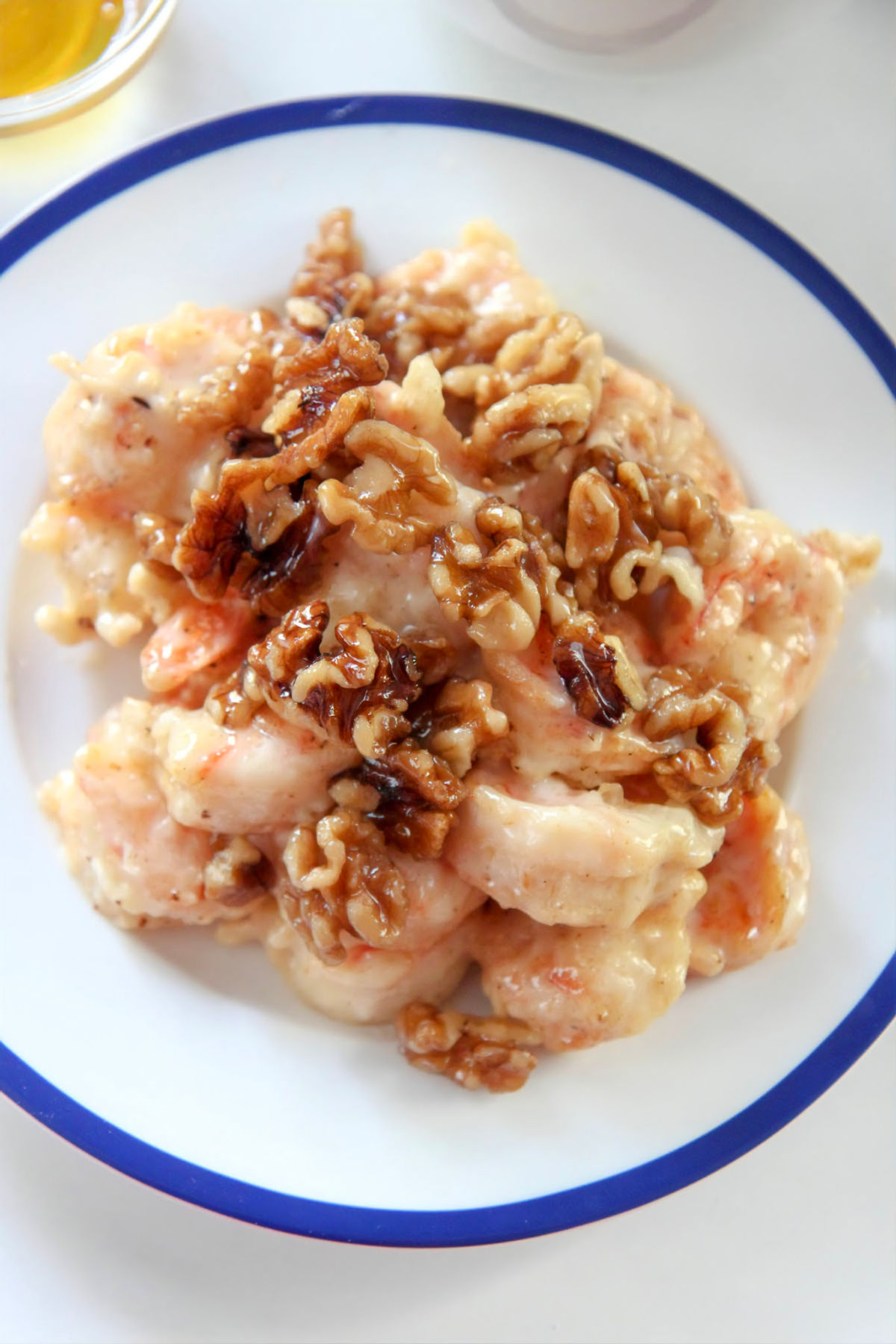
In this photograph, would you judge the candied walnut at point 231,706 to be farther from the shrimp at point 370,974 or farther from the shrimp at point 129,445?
the shrimp at point 370,974

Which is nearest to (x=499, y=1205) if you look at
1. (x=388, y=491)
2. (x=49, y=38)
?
(x=388, y=491)

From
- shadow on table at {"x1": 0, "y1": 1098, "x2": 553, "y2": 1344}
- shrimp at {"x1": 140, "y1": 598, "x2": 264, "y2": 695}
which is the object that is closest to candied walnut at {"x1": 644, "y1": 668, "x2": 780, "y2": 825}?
shrimp at {"x1": 140, "y1": 598, "x2": 264, "y2": 695}

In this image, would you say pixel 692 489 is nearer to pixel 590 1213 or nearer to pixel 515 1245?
pixel 590 1213

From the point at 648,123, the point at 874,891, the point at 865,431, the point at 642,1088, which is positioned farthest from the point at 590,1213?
the point at 648,123

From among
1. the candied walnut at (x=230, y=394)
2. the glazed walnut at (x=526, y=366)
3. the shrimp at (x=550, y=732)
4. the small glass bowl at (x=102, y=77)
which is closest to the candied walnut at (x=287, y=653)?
the shrimp at (x=550, y=732)

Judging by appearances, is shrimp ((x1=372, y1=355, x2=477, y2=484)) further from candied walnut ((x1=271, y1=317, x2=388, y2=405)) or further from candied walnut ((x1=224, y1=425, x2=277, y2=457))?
candied walnut ((x1=224, y1=425, x2=277, y2=457))

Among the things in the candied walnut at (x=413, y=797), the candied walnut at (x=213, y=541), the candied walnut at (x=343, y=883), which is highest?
the candied walnut at (x=213, y=541)
